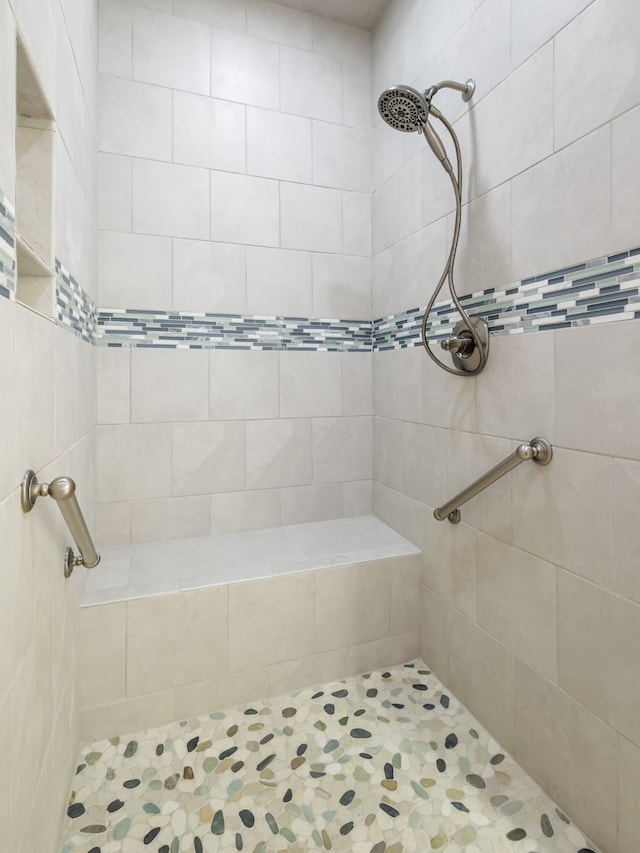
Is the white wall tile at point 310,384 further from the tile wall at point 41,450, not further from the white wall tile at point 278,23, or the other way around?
the white wall tile at point 278,23

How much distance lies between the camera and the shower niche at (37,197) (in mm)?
960

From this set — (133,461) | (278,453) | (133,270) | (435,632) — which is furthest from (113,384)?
(435,632)

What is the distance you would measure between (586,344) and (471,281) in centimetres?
48

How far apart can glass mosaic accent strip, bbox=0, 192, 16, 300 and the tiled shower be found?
0.03 feet

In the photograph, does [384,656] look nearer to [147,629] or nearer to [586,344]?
[147,629]

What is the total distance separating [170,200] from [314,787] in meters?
2.02

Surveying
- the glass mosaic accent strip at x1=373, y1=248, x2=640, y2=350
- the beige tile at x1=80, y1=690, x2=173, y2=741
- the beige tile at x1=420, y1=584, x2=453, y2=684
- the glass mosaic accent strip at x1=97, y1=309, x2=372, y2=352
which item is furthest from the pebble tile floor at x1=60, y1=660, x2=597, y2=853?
the glass mosaic accent strip at x1=97, y1=309, x2=372, y2=352

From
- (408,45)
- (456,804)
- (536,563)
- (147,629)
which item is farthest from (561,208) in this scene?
(147,629)

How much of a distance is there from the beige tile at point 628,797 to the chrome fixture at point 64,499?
1.21 metres

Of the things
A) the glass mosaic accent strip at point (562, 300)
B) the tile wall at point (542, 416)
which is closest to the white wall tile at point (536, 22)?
the tile wall at point (542, 416)

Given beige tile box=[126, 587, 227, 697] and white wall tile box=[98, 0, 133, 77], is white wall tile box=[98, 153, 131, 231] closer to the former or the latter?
white wall tile box=[98, 0, 133, 77]

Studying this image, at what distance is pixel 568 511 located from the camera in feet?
3.56

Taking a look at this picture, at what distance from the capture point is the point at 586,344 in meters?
1.03

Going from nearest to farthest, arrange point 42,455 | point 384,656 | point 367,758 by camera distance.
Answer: point 42,455, point 367,758, point 384,656
